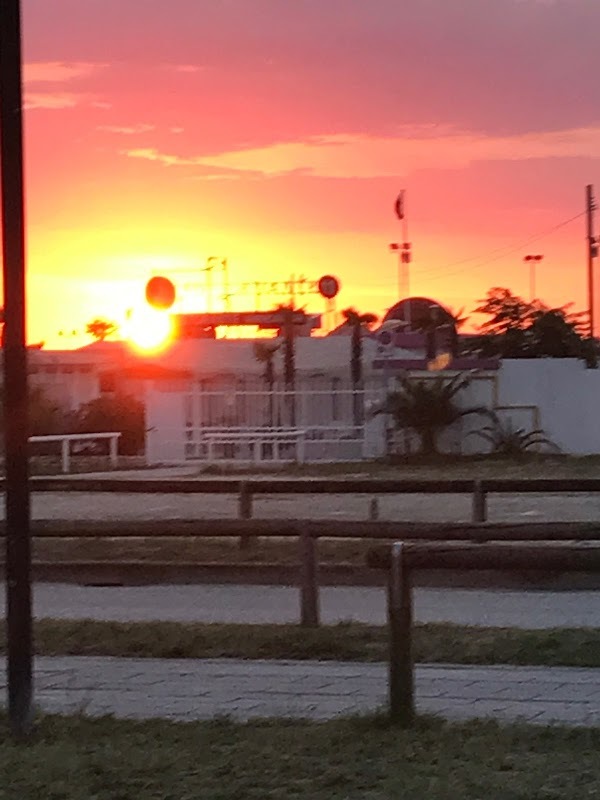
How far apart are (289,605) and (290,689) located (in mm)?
4235

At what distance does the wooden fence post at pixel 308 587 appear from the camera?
11312mm

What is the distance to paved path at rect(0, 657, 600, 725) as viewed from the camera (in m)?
8.20

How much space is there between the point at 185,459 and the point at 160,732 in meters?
28.4

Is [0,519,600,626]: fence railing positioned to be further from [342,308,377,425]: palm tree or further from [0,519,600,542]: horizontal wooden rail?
[342,308,377,425]: palm tree

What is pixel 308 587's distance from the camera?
1140 centimetres

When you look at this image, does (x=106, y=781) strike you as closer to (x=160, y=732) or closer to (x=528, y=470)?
(x=160, y=732)

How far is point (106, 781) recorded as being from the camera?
6.44 m

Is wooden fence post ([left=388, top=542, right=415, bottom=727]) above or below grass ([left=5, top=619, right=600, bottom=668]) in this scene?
above

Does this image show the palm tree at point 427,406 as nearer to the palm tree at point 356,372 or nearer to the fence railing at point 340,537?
the palm tree at point 356,372

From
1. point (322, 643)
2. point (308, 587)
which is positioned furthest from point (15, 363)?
point (308, 587)

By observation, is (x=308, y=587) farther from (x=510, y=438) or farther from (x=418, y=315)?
(x=418, y=315)

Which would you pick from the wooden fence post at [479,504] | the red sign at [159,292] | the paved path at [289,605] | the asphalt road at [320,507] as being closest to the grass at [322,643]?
the paved path at [289,605]

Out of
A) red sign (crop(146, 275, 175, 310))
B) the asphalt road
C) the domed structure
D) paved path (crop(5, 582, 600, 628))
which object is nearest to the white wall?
the domed structure

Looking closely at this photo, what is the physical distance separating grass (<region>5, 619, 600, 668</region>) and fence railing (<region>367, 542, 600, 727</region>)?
1847mm
